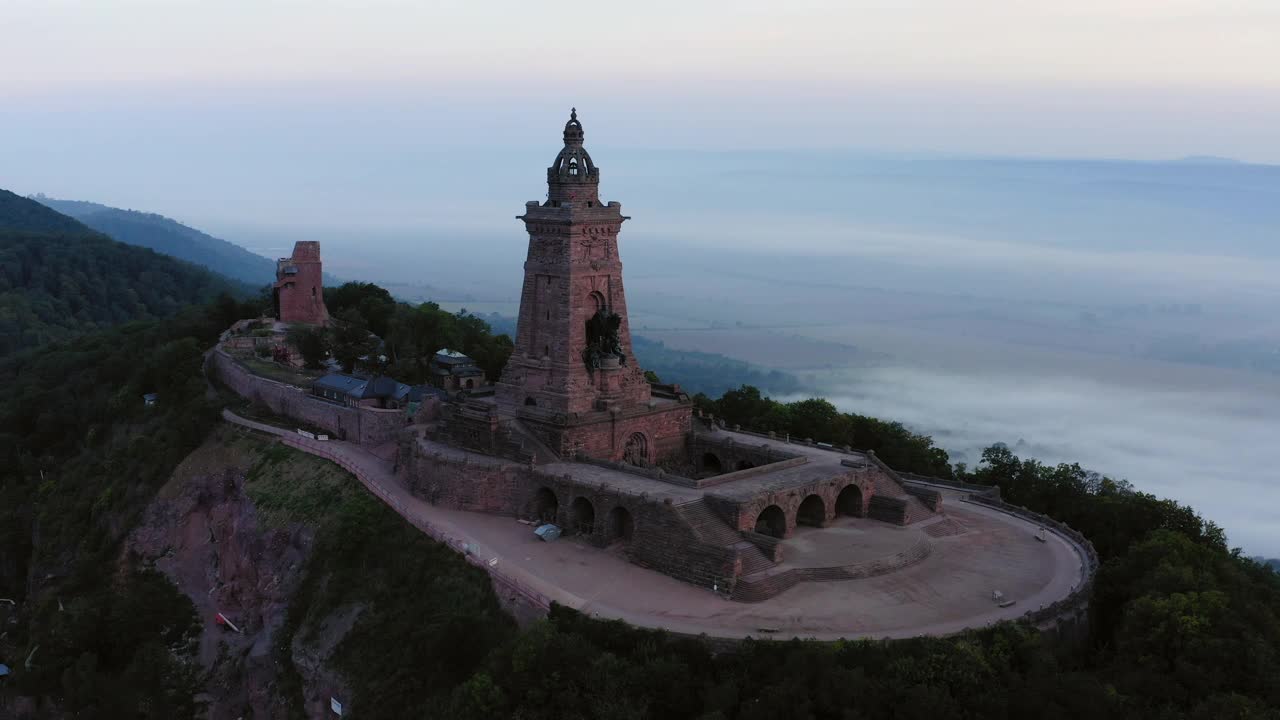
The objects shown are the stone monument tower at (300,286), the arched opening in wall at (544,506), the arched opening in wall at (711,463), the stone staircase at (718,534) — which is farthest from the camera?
the stone monument tower at (300,286)

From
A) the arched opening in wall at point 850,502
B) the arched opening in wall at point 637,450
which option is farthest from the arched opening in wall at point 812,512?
the arched opening in wall at point 637,450

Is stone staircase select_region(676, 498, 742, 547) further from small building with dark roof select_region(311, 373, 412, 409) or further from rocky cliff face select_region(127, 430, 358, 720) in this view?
small building with dark roof select_region(311, 373, 412, 409)

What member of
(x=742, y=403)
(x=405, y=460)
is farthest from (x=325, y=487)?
(x=742, y=403)

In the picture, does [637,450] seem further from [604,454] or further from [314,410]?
[314,410]

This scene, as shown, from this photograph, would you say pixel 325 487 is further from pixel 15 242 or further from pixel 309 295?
pixel 15 242

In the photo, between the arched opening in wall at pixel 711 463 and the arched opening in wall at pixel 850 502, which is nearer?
the arched opening in wall at pixel 850 502

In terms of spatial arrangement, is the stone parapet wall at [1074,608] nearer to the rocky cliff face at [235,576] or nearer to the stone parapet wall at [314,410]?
the rocky cliff face at [235,576]

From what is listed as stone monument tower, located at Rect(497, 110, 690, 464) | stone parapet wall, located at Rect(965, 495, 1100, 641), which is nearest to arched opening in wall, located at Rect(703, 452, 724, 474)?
stone monument tower, located at Rect(497, 110, 690, 464)

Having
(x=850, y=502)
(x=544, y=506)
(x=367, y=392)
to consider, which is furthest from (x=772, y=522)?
(x=367, y=392)
